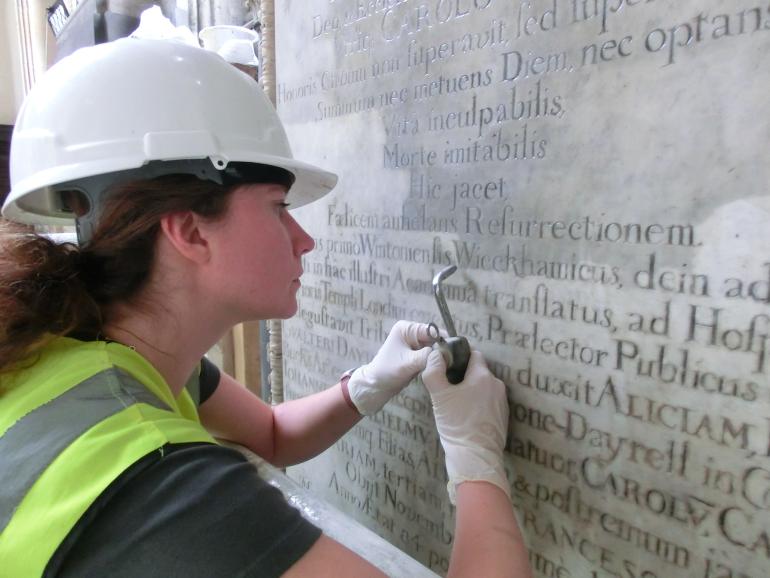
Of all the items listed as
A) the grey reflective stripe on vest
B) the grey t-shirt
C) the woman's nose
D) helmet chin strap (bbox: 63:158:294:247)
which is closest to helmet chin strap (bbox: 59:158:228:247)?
helmet chin strap (bbox: 63:158:294:247)

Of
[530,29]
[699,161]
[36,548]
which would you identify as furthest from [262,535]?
[530,29]

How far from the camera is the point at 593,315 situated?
78cm

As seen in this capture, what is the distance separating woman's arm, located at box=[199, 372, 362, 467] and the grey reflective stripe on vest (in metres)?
0.57

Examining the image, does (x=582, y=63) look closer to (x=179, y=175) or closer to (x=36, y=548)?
(x=179, y=175)

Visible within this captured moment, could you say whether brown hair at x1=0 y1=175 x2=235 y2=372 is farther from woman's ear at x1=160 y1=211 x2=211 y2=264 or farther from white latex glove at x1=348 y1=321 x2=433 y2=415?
white latex glove at x1=348 y1=321 x2=433 y2=415

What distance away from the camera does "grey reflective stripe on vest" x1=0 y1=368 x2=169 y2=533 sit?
532mm

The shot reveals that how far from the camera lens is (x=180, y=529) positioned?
515mm

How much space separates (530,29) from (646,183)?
298 mm

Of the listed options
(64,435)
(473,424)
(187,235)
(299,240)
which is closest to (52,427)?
(64,435)

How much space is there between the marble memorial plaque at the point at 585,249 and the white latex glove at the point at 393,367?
0.17 feet

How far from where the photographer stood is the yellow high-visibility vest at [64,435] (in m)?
0.51

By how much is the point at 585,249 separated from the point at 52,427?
694 mm

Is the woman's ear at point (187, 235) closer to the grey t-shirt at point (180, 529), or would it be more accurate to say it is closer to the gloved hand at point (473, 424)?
the grey t-shirt at point (180, 529)

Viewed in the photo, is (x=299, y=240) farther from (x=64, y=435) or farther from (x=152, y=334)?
(x=64, y=435)
